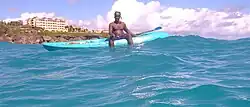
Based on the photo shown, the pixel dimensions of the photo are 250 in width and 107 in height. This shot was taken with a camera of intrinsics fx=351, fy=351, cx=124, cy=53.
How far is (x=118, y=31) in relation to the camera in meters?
15.6

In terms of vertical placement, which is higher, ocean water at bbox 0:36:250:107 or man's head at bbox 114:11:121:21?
man's head at bbox 114:11:121:21

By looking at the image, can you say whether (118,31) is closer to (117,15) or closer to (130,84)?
(117,15)

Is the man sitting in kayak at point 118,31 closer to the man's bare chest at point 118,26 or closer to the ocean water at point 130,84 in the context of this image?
the man's bare chest at point 118,26

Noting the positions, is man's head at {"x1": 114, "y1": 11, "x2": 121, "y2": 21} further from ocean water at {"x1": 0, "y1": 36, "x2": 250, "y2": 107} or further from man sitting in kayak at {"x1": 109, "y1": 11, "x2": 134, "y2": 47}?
ocean water at {"x1": 0, "y1": 36, "x2": 250, "y2": 107}

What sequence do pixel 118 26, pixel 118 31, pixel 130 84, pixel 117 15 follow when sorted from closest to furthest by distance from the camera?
pixel 130 84 → pixel 117 15 → pixel 118 26 → pixel 118 31

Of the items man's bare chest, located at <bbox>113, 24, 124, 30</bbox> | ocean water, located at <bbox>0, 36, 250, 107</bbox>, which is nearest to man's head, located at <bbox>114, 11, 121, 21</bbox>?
man's bare chest, located at <bbox>113, 24, 124, 30</bbox>

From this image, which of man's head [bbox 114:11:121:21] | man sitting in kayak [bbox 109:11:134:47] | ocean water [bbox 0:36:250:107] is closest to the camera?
ocean water [bbox 0:36:250:107]

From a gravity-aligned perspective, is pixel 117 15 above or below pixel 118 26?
above

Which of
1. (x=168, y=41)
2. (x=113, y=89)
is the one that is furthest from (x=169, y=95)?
(x=168, y=41)

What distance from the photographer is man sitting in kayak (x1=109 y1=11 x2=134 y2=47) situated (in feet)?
50.1

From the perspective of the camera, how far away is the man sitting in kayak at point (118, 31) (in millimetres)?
15258

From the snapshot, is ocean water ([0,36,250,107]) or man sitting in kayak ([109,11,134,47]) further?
man sitting in kayak ([109,11,134,47])

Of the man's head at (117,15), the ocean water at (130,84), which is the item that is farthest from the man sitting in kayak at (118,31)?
the ocean water at (130,84)

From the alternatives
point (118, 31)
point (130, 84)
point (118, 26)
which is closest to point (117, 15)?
point (118, 26)
